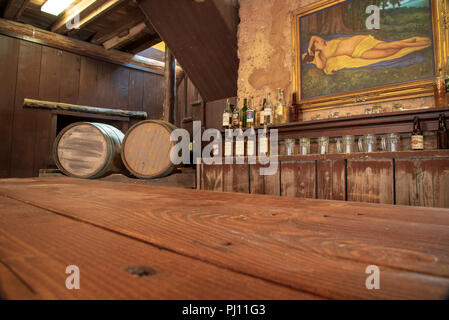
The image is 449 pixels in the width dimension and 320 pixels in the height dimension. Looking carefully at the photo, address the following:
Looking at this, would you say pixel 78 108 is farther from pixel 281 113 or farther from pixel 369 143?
pixel 369 143

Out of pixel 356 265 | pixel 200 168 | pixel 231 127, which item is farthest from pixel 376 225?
pixel 231 127

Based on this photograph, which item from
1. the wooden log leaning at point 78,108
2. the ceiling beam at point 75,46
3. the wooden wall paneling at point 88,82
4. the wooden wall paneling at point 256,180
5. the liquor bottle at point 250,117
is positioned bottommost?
the wooden wall paneling at point 256,180

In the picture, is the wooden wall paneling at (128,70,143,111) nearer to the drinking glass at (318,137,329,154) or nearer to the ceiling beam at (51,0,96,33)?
the ceiling beam at (51,0,96,33)

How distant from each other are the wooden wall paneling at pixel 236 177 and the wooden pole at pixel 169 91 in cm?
194

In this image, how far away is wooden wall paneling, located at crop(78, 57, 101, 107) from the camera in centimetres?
557

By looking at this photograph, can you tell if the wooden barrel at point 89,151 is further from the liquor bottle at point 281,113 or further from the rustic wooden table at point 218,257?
the rustic wooden table at point 218,257

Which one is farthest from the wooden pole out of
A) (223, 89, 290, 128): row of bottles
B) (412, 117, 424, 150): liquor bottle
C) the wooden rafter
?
(412, 117, 424, 150): liquor bottle

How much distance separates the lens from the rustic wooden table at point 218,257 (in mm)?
262

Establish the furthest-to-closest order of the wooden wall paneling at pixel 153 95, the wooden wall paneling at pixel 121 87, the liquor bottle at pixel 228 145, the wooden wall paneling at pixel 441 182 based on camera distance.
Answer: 1. the wooden wall paneling at pixel 153 95
2. the wooden wall paneling at pixel 121 87
3. the liquor bottle at pixel 228 145
4. the wooden wall paneling at pixel 441 182

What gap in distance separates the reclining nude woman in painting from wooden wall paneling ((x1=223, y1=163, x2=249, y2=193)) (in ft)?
4.46

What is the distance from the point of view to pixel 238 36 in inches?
141

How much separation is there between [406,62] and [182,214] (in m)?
2.56

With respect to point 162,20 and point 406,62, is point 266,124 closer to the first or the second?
point 406,62

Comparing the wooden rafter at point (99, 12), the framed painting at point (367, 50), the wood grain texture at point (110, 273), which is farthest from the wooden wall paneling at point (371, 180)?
the wooden rafter at point (99, 12)
